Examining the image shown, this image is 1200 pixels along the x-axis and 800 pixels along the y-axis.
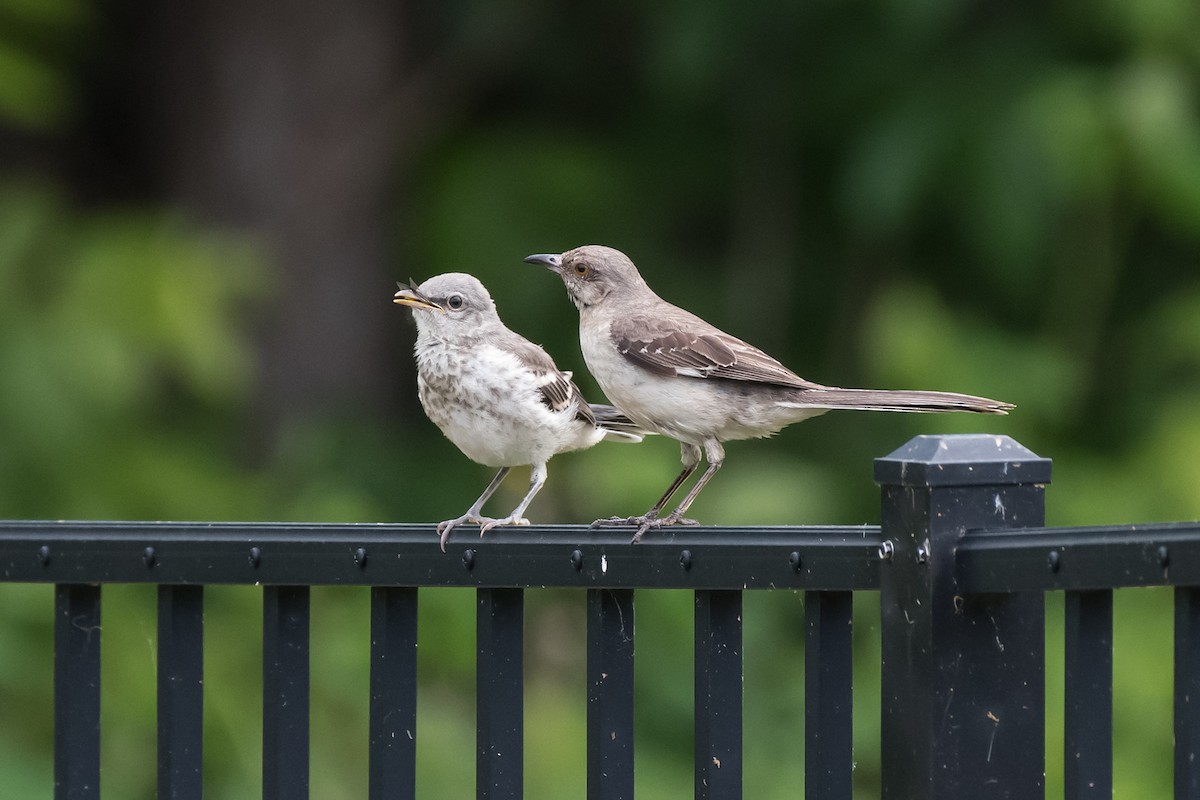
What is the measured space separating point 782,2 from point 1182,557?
599cm

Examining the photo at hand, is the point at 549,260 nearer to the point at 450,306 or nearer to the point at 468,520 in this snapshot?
the point at 450,306

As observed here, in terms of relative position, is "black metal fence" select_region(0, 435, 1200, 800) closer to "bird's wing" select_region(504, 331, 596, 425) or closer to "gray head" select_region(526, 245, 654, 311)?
"bird's wing" select_region(504, 331, 596, 425)

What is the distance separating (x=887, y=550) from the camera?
238 centimetres

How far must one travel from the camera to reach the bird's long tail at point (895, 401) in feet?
9.76

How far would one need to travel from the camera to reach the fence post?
7.56ft

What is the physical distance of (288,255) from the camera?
8.38 meters

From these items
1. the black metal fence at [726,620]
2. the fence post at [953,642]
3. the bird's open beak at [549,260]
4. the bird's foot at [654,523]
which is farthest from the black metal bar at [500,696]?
the bird's open beak at [549,260]

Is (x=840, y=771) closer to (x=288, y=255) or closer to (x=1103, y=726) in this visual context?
(x=1103, y=726)

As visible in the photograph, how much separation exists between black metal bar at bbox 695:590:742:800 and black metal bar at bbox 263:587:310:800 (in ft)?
2.57

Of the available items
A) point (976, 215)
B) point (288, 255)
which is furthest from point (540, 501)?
point (288, 255)

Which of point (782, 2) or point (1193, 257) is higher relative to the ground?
point (782, 2)

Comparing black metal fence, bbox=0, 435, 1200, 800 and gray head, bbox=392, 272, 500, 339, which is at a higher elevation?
gray head, bbox=392, 272, 500, 339

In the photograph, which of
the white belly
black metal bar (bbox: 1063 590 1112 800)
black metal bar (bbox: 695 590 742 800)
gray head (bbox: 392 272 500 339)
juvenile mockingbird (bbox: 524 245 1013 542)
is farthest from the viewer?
gray head (bbox: 392 272 500 339)

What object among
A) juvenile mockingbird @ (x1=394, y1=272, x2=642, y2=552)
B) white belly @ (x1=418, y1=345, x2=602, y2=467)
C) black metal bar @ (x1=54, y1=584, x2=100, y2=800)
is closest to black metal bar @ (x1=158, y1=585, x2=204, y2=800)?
black metal bar @ (x1=54, y1=584, x2=100, y2=800)
